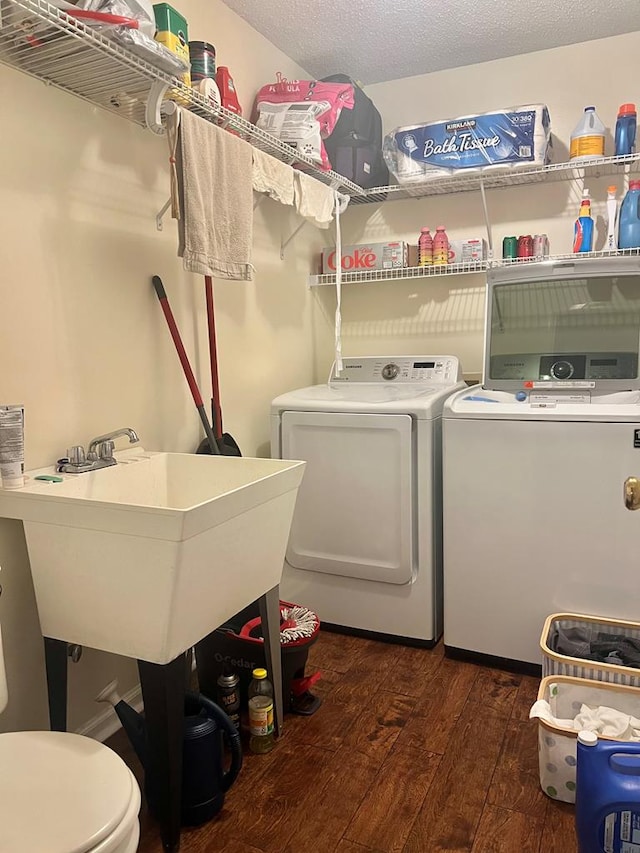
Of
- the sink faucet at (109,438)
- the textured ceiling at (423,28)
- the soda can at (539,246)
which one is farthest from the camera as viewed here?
the soda can at (539,246)

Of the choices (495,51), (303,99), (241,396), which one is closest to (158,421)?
(241,396)

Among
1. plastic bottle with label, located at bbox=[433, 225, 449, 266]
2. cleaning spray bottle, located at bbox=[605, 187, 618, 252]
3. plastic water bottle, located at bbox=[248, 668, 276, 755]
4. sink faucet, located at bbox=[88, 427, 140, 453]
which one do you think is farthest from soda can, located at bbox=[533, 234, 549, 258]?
plastic water bottle, located at bbox=[248, 668, 276, 755]

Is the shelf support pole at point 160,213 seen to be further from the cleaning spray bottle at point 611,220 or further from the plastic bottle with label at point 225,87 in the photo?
the cleaning spray bottle at point 611,220

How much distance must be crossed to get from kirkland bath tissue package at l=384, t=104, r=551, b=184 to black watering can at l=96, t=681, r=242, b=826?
2323mm

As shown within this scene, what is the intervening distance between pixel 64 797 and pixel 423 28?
2.95m

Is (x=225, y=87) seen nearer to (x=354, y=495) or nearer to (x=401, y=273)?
(x=401, y=273)

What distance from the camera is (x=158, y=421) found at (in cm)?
215

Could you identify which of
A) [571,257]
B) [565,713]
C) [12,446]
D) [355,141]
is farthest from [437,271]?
[12,446]

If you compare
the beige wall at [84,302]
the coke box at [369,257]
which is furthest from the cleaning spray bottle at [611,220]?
the beige wall at [84,302]

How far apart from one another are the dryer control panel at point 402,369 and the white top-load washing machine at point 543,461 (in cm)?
26

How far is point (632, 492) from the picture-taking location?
202 centimetres

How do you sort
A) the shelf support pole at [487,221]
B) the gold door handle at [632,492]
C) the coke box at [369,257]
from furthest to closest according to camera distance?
the coke box at [369,257] < the shelf support pole at [487,221] < the gold door handle at [632,492]

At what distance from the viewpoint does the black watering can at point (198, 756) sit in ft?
5.15

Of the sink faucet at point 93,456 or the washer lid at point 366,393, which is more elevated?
the washer lid at point 366,393
